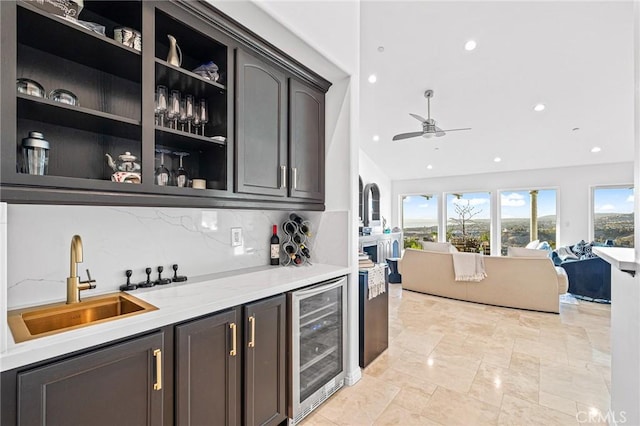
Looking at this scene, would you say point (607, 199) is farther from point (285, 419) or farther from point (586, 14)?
point (285, 419)

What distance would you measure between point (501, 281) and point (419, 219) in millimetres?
4632

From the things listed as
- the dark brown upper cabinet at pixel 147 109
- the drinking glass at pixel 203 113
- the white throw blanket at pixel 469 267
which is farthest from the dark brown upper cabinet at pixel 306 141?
the white throw blanket at pixel 469 267

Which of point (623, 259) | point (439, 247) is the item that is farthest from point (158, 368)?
point (439, 247)

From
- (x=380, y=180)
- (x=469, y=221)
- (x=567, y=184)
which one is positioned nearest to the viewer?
(x=567, y=184)

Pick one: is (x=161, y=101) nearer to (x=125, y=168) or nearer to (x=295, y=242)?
(x=125, y=168)

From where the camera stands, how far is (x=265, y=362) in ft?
5.53

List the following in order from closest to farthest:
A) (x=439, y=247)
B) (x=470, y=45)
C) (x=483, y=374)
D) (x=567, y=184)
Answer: (x=483, y=374), (x=470, y=45), (x=439, y=247), (x=567, y=184)

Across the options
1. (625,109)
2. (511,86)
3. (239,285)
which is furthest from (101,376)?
(625,109)

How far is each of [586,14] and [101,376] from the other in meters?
5.35

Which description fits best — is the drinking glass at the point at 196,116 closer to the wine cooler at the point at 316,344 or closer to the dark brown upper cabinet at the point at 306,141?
the dark brown upper cabinet at the point at 306,141

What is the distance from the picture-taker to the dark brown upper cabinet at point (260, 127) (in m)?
1.84

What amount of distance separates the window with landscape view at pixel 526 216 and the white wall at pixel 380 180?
2799 mm

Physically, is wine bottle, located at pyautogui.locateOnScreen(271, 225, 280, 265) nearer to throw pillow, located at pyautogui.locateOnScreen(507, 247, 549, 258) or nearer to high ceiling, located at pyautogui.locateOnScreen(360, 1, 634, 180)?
high ceiling, located at pyautogui.locateOnScreen(360, 1, 634, 180)

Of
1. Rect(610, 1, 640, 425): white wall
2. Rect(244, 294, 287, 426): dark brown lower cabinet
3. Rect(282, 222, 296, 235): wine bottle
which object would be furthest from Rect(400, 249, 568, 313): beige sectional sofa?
Rect(244, 294, 287, 426): dark brown lower cabinet
